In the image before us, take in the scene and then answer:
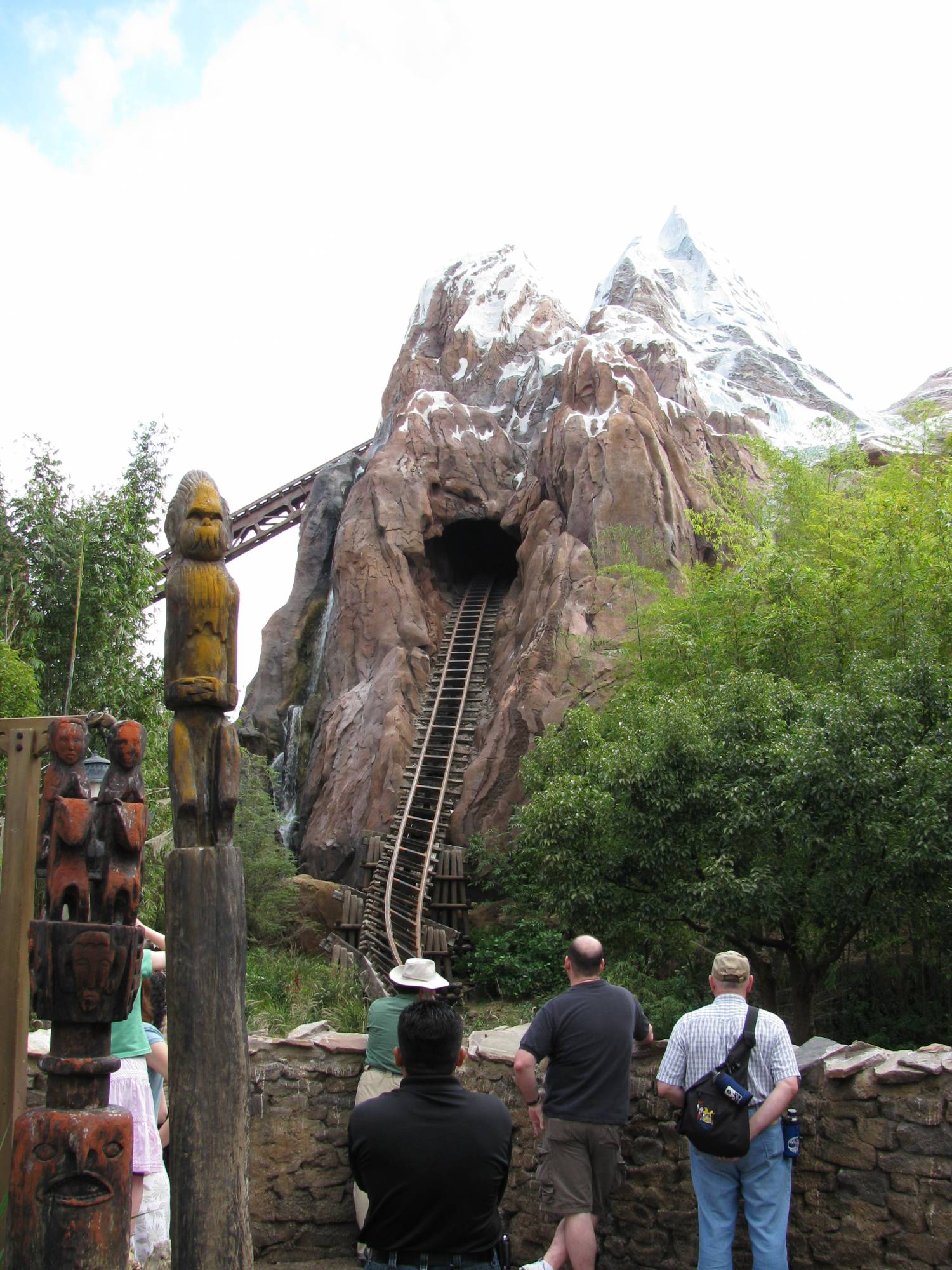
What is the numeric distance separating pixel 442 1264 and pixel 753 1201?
2.04m

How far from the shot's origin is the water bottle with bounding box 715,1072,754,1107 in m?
4.25

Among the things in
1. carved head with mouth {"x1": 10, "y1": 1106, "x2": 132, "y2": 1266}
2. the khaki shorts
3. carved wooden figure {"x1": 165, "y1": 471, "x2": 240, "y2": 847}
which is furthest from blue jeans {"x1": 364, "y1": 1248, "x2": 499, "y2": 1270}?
carved wooden figure {"x1": 165, "y1": 471, "x2": 240, "y2": 847}

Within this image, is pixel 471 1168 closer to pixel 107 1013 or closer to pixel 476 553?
pixel 107 1013

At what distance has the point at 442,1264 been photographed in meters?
2.81

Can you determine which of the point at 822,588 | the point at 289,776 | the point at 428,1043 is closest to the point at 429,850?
the point at 289,776

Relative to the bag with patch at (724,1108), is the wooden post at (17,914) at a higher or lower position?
higher

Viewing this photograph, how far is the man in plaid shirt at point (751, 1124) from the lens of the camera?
4.27 metres

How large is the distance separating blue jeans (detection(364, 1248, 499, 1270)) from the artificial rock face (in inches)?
522

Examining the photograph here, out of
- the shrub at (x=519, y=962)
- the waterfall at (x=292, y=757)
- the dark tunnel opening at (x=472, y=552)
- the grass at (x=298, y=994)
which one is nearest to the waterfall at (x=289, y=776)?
the waterfall at (x=292, y=757)

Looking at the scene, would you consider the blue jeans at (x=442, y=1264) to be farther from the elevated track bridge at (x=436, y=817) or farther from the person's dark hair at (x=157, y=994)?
the elevated track bridge at (x=436, y=817)

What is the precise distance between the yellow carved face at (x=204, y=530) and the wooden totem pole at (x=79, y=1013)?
971mm

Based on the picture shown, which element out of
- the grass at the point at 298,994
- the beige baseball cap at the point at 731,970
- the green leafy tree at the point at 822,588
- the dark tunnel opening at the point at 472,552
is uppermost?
the dark tunnel opening at the point at 472,552

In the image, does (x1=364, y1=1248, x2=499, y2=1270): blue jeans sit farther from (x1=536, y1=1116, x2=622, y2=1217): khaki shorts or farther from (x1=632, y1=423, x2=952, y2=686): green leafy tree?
(x1=632, y1=423, x2=952, y2=686): green leafy tree

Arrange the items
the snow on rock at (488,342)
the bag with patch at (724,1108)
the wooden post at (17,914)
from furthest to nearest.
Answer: the snow on rock at (488,342) < the wooden post at (17,914) < the bag with patch at (724,1108)
